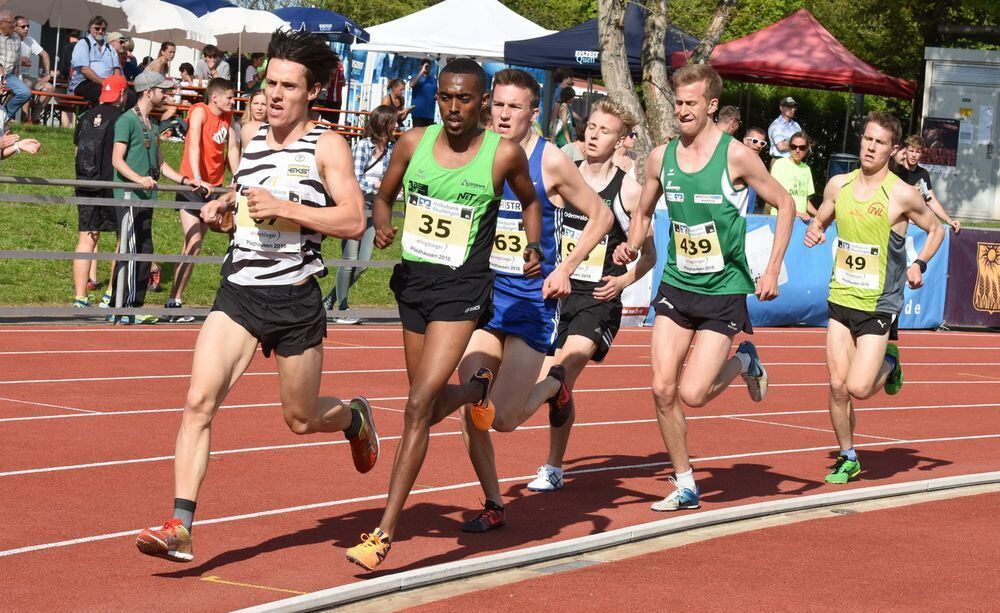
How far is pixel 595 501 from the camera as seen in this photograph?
821cm

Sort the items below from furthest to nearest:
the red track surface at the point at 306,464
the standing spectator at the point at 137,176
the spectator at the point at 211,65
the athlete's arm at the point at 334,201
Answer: the spectator at the point at 211,65
the standing spectator at the point at 137,176
the red track surface at the point at 306,464
the athlete's arm at the point at 334,201

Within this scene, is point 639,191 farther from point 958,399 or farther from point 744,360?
point 958,399

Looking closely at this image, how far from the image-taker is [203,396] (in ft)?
19.7

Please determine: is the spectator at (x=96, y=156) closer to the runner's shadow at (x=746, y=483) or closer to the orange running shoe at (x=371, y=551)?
the runner's shadow at (x=746, y=483)

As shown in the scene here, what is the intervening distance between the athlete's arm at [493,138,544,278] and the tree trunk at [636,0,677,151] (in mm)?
16320

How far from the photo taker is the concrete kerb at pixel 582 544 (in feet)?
18.6

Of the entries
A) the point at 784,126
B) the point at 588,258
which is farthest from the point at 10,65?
the point at 588,258

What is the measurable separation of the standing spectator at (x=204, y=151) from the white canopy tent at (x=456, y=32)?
1393 centimetres

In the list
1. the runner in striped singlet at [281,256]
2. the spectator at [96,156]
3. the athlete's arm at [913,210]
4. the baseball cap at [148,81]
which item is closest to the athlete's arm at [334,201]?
the runner in striped singlet at [281,256]

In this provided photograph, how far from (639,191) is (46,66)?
21.0m

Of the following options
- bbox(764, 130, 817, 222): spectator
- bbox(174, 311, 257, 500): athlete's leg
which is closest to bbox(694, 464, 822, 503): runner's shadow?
bbox(174, 311, 257, 500): athlete's leg

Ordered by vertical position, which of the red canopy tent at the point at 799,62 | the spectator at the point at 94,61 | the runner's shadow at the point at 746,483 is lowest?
the runner's shadow at the point at 746,483

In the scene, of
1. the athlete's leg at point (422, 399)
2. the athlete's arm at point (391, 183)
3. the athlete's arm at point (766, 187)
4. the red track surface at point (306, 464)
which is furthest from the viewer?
the athlete's arm at point (766, 187)

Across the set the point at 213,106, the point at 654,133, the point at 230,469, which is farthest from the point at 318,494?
the point at 654,133
